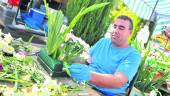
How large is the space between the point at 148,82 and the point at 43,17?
2.08m

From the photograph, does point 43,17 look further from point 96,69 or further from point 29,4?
point 96,69

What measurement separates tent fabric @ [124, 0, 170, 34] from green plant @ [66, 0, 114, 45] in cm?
225

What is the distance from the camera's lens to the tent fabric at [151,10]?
799 centimetres

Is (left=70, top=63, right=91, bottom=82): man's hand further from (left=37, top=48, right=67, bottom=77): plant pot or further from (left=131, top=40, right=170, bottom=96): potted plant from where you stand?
(left=131, top=40, right=170, bottom=96): potted plant

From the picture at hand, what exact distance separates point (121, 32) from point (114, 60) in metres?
0.36

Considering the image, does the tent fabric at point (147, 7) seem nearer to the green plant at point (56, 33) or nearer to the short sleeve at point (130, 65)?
the short sleeve at point (130, 65)

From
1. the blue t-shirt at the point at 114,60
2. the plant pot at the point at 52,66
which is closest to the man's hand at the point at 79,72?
the plant pot at the point at 52,66

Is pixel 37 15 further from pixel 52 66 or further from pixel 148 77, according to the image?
pixel 52 66

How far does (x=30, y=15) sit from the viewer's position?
5.45 m

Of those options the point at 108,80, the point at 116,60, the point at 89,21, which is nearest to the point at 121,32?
the point at 116,60

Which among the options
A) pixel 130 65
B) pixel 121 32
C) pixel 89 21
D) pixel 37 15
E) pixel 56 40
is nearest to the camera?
pixel 56 40

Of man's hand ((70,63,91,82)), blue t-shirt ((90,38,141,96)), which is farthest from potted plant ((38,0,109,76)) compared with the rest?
blue t-shirt ((90,38,141,96))

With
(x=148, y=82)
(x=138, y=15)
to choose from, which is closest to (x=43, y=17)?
(x=148, y=82)

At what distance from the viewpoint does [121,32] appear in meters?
4.04
